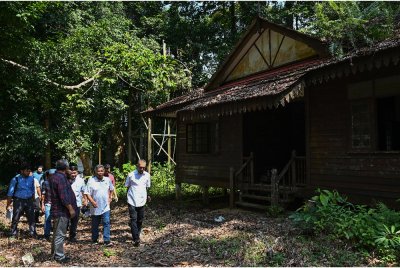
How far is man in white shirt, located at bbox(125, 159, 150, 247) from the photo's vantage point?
866 centimetres

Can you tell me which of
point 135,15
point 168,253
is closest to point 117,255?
point 168,253

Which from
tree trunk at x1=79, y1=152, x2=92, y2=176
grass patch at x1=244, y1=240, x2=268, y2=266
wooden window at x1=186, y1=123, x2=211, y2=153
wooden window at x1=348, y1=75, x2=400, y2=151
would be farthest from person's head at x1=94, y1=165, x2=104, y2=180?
tree trunk at x1=79, y1=152, x2=92, y2=176

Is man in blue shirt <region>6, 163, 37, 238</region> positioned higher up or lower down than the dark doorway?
lower down

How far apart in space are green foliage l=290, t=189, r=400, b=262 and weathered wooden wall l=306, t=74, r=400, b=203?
874 mm

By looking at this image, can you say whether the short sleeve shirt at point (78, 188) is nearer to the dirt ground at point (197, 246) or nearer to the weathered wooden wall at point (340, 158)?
the dirt ground at point (197, 246)

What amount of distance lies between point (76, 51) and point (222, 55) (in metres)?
13.4

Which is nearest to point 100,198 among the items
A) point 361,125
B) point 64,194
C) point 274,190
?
point 64,194

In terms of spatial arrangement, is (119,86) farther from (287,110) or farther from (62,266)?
(62,266)

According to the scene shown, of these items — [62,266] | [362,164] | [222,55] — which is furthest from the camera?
[222,55]

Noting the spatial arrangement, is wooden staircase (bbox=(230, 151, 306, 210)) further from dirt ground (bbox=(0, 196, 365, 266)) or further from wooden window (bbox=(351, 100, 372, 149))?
wooden window (bbox=(351, 100, 372, 149))

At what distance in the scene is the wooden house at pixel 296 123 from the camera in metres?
8.99

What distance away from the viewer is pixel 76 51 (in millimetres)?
16672

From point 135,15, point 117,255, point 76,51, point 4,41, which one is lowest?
point 117,255

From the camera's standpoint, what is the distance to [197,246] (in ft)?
26.8
